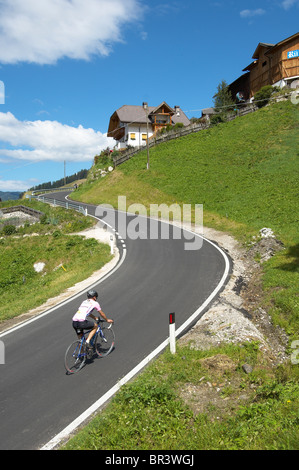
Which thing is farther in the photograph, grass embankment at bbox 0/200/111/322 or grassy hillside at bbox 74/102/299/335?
grass embankment at bbox 0/200/111/322

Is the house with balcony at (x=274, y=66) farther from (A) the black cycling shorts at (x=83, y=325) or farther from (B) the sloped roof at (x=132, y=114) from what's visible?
(A) the black cycling shorts at (x=83, y=325)

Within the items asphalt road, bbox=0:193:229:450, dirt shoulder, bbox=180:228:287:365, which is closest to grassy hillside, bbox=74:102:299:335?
dirt shoulder, bbox=180:228:287:365

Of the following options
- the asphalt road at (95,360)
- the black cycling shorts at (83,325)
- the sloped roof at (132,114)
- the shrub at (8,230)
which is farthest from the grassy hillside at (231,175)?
the sloped roof at (132,114)

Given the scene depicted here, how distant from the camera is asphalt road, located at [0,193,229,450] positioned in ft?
19.8

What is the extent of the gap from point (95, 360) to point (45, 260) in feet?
50.5

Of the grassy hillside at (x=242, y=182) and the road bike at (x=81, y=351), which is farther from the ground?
the grassy hillside at (x=242, y=182)

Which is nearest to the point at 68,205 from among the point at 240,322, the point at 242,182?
the point at 242,182

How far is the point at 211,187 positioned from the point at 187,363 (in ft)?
93.6

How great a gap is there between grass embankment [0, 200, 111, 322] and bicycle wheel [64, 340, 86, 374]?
18.0ft

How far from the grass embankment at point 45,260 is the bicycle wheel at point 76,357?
549 centimetres

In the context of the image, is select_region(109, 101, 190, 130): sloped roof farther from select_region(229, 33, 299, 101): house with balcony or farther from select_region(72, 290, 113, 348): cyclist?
select_region(72, 290, 113, 348): cyclist

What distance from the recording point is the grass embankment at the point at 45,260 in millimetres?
15087
